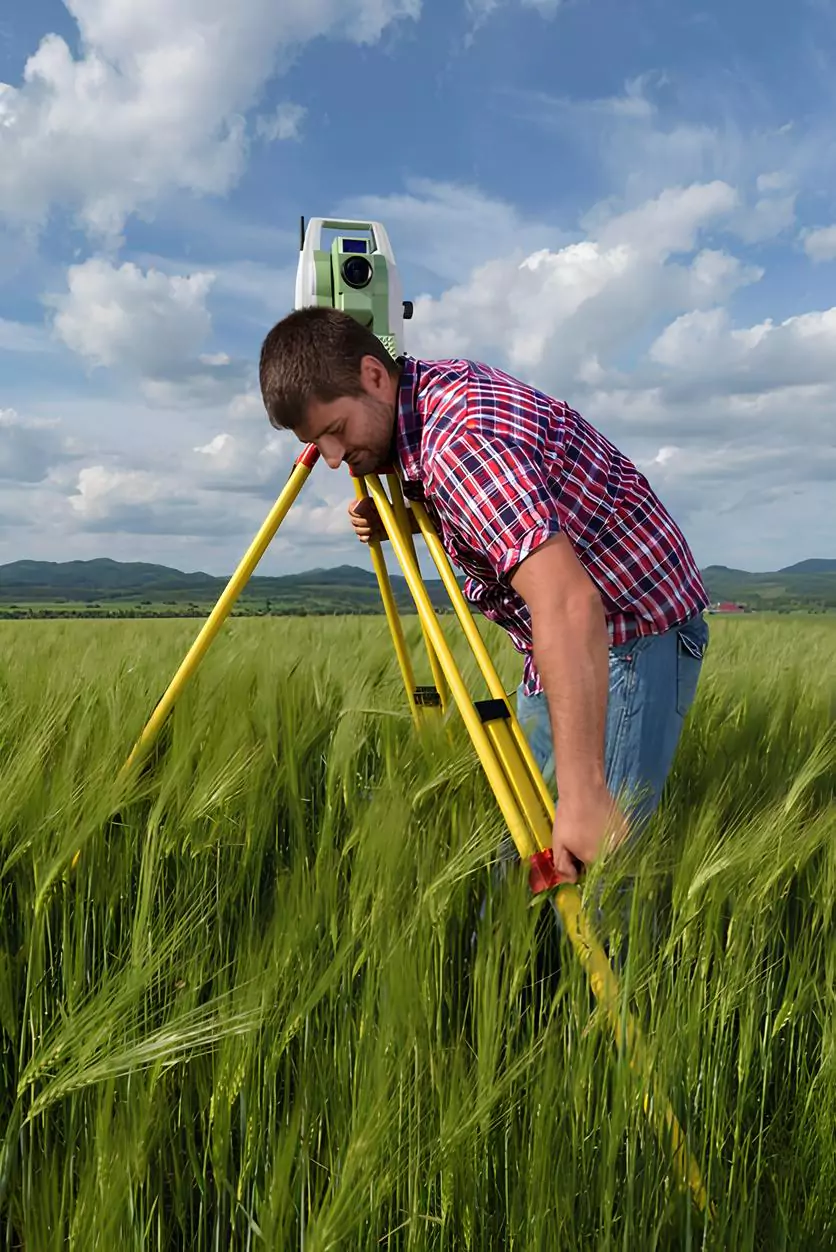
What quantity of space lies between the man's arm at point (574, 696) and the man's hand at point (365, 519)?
2.81ft

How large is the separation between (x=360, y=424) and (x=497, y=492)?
403 millimetres

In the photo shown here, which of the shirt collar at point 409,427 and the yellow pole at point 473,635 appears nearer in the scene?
the yellow pole at point 473,635

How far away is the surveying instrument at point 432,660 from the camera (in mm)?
1256

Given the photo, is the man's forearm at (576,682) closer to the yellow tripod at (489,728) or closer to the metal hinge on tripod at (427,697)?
the yellow tripod at (489,728)

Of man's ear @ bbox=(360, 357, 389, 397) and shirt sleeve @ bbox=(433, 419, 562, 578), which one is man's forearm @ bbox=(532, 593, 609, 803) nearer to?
shirt sleeve @ bbox=(433, 419, 562, 578)

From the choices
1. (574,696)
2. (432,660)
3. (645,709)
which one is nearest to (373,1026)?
(574,696)

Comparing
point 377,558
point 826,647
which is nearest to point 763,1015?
point 377,558

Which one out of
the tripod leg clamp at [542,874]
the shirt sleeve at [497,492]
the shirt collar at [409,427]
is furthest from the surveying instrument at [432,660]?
the shirt sleeve at [497,492]

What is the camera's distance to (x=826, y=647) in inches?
265

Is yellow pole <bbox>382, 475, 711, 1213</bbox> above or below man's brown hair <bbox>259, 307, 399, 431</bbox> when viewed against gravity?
below

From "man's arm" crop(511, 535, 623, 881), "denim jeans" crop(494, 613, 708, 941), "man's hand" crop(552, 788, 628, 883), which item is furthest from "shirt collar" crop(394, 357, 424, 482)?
"man's hand" crop(552, 788, 628, 883)

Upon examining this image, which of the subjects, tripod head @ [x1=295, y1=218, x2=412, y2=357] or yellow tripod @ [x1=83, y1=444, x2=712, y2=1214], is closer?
yellow tripod @ [x1=83, y1=444, x2=712, y2=1214]

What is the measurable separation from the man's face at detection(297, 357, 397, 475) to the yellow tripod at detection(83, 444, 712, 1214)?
0.12m

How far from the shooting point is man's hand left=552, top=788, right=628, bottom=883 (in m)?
1.45
